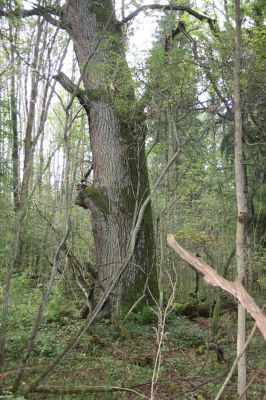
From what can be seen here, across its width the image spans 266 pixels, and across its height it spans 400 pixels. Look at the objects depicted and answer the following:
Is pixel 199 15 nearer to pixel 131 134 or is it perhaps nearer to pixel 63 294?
pixel 131 134

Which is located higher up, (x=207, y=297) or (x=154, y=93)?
(x=154, y=93)

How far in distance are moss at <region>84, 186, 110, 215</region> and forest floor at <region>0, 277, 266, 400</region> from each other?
1673 millimetres

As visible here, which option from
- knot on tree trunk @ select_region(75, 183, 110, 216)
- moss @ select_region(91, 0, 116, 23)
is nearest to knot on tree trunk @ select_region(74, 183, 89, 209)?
knot on tree trunk @ select_region(75, 183, 110, 216)

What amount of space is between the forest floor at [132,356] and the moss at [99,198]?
1.67 metres

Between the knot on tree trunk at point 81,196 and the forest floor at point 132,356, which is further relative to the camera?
the knot on tree trunk at point 81,196

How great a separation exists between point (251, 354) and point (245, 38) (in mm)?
3762

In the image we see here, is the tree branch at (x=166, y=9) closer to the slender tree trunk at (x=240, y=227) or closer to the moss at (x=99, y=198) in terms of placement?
the moss at (x=99, y=198)

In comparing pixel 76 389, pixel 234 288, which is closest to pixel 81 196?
pixel 76 389

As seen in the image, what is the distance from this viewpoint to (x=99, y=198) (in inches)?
257

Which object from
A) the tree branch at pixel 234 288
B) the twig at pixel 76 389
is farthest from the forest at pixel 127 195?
the tree branch at pixel 234 288

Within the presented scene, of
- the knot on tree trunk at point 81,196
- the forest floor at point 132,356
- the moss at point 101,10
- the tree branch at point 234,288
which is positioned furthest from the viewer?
the moss at point 101,10

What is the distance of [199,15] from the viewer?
6637mm

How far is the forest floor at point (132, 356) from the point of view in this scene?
377 centimetres

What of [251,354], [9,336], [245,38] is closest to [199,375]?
[251,354]
